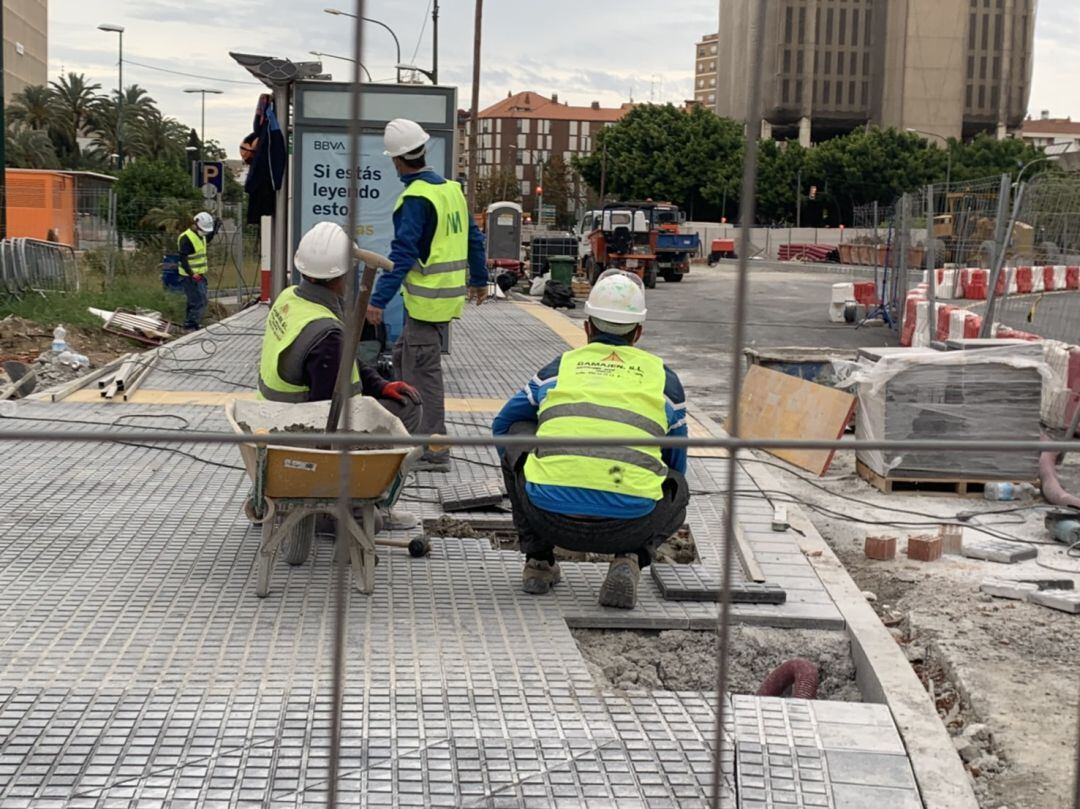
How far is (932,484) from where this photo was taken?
8336 mm

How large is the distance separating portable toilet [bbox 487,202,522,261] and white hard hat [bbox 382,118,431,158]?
23.8m

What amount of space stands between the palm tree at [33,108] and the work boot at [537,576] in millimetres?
41987

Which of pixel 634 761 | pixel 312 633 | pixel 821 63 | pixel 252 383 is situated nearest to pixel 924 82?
pixel 821 63

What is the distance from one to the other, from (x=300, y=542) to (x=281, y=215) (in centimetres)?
643

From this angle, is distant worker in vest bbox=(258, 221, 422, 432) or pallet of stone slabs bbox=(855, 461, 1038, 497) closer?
distant worker in vest bbox=(258, 221, 422, 432)

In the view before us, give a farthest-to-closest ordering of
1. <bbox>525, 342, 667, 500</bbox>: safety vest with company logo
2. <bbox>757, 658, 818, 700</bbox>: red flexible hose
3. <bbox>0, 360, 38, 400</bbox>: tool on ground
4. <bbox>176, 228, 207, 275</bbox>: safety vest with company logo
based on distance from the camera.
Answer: <bbox>176, 228, 207, 275</bbox>: safety vest with company logo
<bbox>0, 360, 38, 400</bbox>: tool on ground
<bbox>525, 342, 667, 500</bbox>: safety vest with company logo
<bbox>757, 658, 818, 700</bbox>: red flexible hose

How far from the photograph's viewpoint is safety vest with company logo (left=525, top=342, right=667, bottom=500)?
16.3ft

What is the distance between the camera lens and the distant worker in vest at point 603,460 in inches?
196

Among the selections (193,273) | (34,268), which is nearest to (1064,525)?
(193,273)

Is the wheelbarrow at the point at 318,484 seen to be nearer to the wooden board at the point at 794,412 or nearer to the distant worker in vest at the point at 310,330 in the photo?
the distant worker in vest at the point at 310,330

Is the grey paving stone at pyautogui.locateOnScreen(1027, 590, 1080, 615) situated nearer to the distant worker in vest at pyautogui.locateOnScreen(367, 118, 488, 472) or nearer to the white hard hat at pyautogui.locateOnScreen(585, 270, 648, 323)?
the white hard hat at pyautogui.locateOnScreen(585, 270, 648, 323)

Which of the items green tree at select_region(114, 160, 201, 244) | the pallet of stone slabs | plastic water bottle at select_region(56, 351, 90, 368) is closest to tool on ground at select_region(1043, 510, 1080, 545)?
the pallet of stone slabs

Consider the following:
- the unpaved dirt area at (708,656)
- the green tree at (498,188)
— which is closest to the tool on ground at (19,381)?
the unpaved dirt area at (708,656)

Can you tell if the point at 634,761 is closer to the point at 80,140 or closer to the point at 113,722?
the point at 113,722
